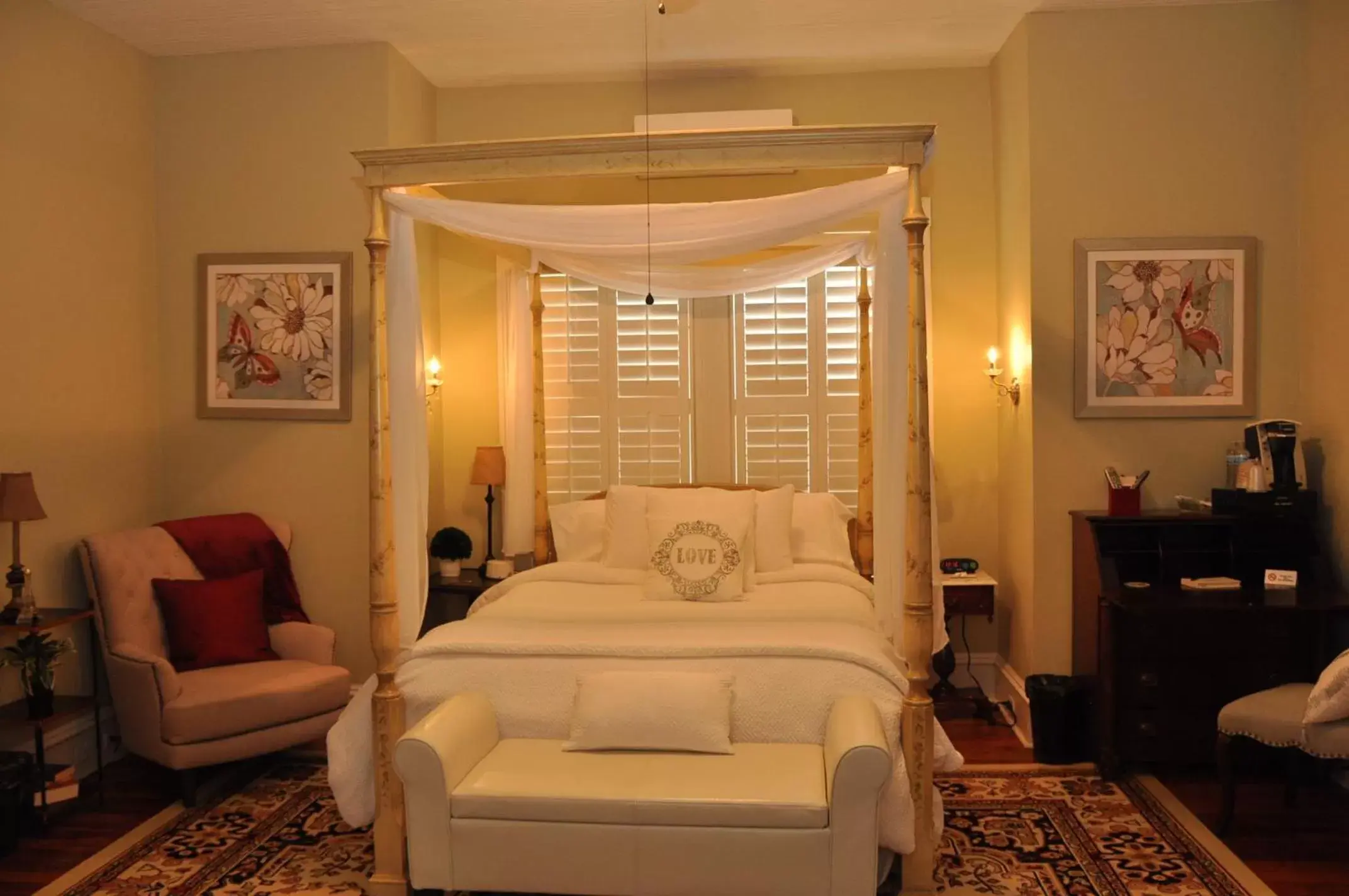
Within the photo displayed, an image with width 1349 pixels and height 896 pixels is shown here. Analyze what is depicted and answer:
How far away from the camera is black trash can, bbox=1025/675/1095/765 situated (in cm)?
436

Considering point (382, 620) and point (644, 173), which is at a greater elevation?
point (644, 173)

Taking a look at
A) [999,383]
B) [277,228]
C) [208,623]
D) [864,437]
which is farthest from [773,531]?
[277,228]

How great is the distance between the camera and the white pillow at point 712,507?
4.53 meters

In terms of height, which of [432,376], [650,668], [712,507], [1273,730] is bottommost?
[1273,730]

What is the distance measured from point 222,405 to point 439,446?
108cm

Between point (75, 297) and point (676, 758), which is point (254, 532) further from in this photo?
point (676, 758)

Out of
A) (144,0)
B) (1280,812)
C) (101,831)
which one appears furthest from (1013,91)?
(101,831)

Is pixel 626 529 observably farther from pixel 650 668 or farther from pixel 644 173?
pixel 644 173

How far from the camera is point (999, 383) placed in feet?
17.0

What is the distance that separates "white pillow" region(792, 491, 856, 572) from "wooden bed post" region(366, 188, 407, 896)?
2.05 meters

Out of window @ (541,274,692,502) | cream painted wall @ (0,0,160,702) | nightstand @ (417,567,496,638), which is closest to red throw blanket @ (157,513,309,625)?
cream painted wall @ (0,0,160,702)

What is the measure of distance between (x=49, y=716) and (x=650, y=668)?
223 centimetres

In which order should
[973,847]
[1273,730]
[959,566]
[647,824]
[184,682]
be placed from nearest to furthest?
1. [647,824]
2. [1273,730]
3. [973,847]
4. [184,682]
5. [959,566]

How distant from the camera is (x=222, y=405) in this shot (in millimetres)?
5055
